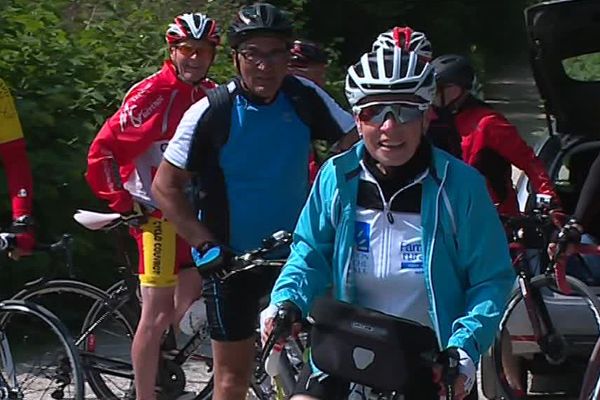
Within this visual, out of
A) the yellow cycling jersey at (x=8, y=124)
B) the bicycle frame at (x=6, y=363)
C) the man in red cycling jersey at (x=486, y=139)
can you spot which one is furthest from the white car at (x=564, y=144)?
the yellow cycling jersey at (x=8, y=124)

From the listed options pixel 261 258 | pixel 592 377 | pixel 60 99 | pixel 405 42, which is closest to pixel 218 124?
pixel 261 258

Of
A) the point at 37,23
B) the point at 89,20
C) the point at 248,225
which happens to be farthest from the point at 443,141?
the point at 89,20

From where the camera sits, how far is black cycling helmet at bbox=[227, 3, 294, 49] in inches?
191

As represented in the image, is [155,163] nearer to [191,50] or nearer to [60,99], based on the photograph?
[191,50]

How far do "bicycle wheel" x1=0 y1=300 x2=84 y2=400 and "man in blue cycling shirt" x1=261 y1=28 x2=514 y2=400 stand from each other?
8.53ft

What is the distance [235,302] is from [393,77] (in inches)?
60.2

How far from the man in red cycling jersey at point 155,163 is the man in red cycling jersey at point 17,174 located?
0.57 m

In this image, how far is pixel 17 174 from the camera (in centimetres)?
566

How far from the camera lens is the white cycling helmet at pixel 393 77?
3.67 meters

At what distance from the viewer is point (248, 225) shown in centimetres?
494

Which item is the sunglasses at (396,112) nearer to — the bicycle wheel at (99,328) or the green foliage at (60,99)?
the bicycle wheel at (99,328)

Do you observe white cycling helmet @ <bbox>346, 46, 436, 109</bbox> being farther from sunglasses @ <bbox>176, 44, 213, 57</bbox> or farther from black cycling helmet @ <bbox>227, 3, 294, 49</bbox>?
Result: sunglasses @ <bbox>176, 44, 213, 57</bbox>

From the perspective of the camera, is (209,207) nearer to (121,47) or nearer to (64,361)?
(64,361)

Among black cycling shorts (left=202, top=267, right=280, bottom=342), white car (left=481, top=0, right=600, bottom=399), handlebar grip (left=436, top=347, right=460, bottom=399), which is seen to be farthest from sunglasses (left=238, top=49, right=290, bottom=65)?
white car (left=481, top=0, right=600, bottom=399)
